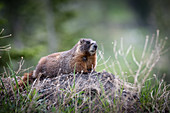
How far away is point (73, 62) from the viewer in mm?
5105

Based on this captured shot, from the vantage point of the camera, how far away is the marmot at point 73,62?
502 cm

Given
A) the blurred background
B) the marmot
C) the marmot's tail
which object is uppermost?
the blurred background

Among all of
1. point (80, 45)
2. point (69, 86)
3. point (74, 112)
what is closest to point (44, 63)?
point (80, 45)

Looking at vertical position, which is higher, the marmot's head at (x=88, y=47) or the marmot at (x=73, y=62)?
the marmot's head at (x=88, y=47)

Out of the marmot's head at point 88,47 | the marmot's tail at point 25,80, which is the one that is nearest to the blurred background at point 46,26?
the marmot's tail at point 25,80

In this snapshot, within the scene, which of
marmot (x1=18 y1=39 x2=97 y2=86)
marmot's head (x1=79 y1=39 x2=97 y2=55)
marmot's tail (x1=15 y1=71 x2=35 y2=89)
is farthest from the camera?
marmot (x1=18 y1=39 x2=97 y2=86)

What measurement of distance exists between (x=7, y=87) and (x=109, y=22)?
1545 inches

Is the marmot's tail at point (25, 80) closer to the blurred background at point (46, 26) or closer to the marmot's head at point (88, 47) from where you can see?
the marmot's head at point (88, 47)

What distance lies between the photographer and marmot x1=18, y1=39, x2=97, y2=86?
5020 millimetres

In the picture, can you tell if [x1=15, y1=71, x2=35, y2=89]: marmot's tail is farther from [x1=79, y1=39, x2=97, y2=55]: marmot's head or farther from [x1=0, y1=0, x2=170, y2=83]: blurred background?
[x1=0, y1=0, x2=170, y2=83]: blurred background

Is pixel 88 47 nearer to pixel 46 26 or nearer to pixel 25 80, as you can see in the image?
pixel 25 80

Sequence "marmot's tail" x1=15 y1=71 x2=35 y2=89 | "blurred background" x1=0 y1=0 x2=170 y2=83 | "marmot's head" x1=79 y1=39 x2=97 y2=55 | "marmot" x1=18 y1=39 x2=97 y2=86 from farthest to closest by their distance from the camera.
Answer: "blurred background" x1=0 y1=0 x2=170 y2=83, "marmot" x1=18 y1=39 x2=97 y2=86, "marmot's head" x1=79 y1=39 x2=97 y2=55, "marmot's tail" x1=15 y1=71 x2=35 y2=89

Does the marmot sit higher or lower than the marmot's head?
lower

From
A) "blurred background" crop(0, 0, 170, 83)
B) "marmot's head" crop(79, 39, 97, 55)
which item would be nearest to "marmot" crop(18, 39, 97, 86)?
"marmot's head" crop(79, 39, 97, 55)
